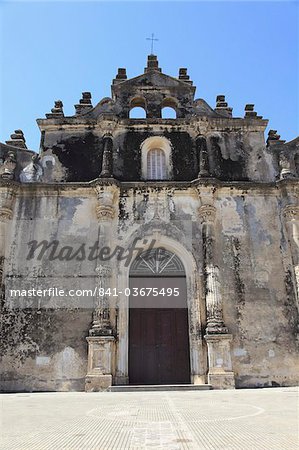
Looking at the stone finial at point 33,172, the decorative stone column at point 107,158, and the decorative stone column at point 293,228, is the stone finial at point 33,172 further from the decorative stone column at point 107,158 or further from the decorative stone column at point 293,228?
the decorative stone column at point 293,228

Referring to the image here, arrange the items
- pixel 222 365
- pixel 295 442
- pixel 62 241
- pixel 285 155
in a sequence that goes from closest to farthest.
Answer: pixel 295 442
pixel 222 365
pixel 62 241
pixel 285 155

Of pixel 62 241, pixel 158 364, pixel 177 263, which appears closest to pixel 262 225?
pixel 177 263

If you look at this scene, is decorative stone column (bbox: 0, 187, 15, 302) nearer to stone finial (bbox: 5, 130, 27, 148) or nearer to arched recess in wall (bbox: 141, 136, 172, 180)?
stone finial (bbox: 5, 130, 27, 148)

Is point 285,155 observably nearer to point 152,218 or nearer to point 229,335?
point 152,218

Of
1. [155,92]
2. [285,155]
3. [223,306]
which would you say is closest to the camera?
[223,306]

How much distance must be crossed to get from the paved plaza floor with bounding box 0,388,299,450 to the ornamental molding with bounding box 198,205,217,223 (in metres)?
7.06

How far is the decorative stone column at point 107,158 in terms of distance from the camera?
13875 millimetres

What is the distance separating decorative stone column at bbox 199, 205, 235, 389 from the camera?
11219 millimetres

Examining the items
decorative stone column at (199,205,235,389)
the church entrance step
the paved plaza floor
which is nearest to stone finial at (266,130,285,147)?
decorative stone column at (199,205,235,389)

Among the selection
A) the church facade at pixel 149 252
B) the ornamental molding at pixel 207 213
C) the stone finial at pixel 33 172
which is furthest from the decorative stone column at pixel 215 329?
the stone finial at pixel 33 172

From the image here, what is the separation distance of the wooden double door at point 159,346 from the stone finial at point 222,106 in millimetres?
8448

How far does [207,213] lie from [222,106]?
5590 millimetres

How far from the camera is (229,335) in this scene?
11.6 metres

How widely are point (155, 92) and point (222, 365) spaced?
35.6 feet
